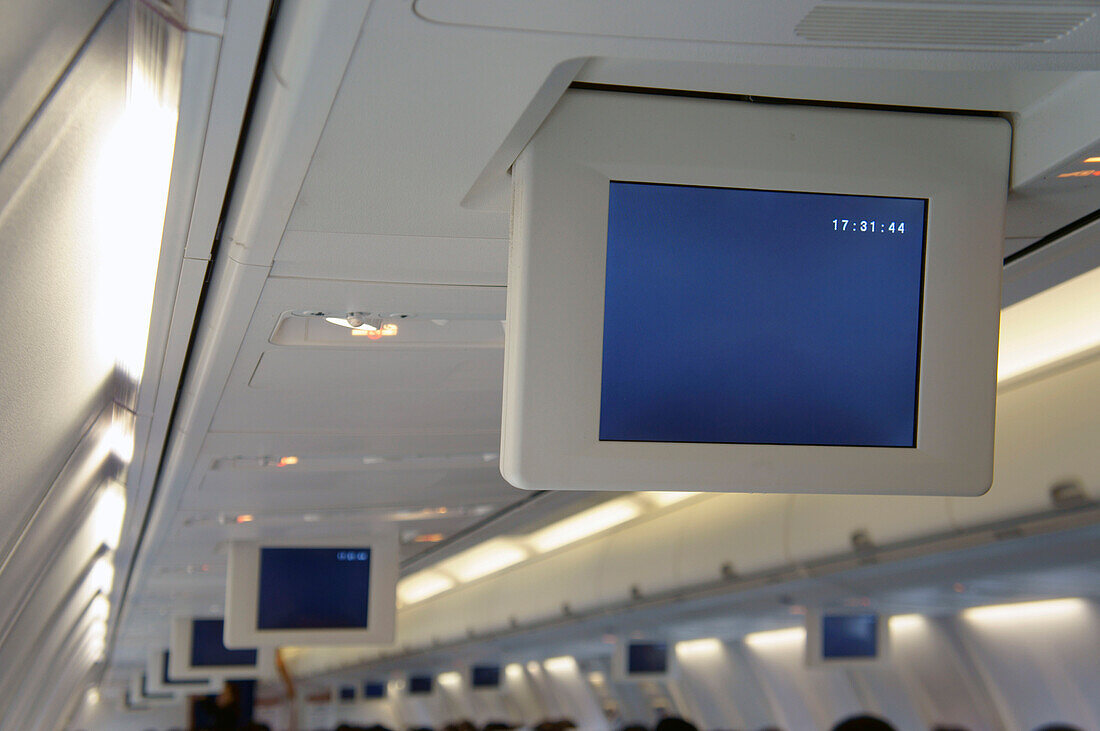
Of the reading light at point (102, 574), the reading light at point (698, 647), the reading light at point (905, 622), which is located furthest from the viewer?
the reading light at point (698, 647)

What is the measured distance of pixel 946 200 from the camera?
300 cm

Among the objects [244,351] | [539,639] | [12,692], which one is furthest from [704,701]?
[244,351]

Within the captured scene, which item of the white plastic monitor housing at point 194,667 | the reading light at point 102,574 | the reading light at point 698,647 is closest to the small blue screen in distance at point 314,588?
the reading light at point 102,574

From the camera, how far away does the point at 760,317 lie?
9.46ft

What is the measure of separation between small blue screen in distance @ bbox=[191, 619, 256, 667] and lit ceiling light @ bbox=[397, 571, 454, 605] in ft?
8.29

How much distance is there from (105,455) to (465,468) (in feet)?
7.97

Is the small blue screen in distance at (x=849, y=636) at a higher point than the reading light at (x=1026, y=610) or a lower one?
→ lower

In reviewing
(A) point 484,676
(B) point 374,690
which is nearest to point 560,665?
(A) point 484,676

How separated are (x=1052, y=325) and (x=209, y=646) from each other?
588 inches

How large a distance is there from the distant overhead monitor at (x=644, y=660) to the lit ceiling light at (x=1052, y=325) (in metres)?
10.4

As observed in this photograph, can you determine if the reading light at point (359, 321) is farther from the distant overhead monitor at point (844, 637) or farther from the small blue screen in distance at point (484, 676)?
the small blue screen in distance at point (484, 676)

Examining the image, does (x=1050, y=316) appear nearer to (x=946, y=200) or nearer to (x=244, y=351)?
(x=946, y=200)

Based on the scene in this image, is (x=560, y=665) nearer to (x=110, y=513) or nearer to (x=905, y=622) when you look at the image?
(x=905, y=622)

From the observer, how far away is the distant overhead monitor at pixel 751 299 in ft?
9.18
